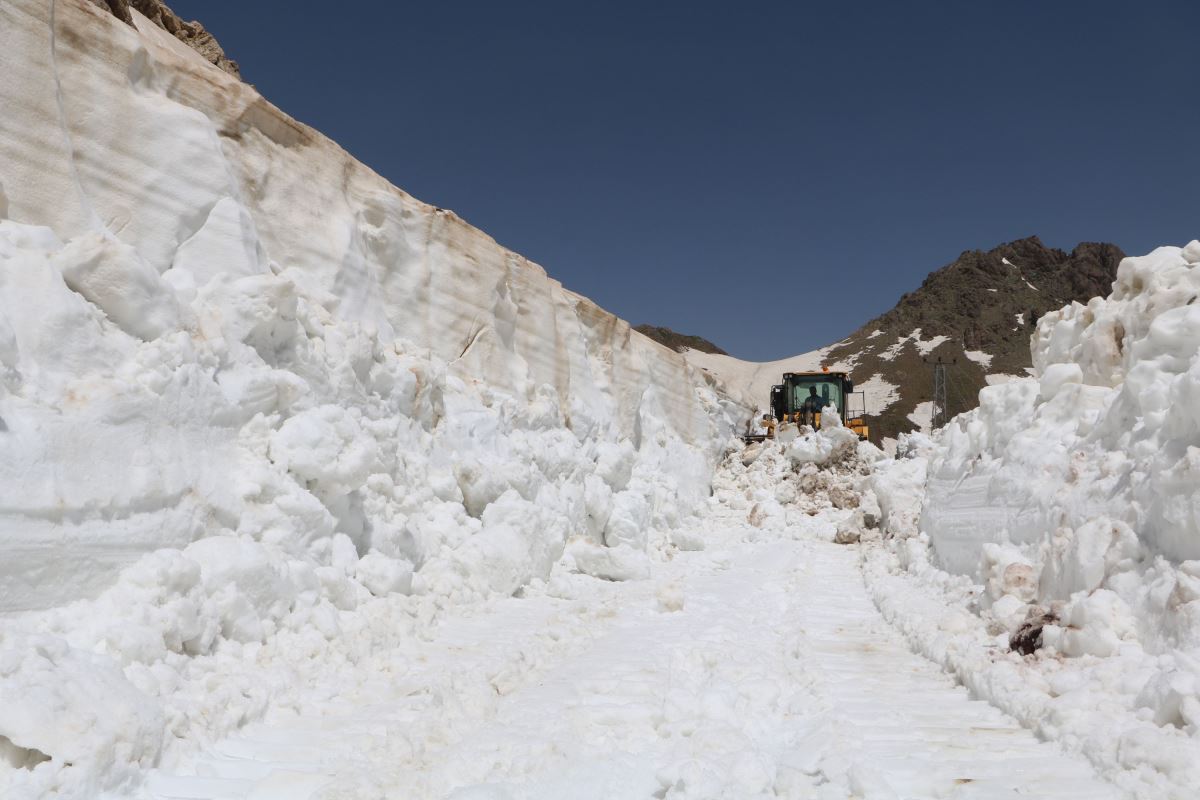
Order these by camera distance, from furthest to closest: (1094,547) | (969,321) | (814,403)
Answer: (969,321), (814,403), (1094,547)

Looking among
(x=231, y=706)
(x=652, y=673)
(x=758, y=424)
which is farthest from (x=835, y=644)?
(x=758, y=424)

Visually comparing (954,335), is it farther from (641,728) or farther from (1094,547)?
(641,728)

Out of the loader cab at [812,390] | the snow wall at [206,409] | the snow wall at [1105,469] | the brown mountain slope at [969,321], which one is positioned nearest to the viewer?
the snow wall at [206,409]

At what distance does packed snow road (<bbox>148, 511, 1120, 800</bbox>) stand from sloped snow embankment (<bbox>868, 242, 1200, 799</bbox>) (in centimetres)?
28

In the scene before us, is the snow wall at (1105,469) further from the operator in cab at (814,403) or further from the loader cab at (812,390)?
the loader cab at (812,390)

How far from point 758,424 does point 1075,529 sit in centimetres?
2085

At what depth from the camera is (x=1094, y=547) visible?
477cm

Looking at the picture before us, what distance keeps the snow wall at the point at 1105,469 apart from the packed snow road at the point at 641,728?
3.35 feet

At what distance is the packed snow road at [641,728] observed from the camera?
10.3 ft

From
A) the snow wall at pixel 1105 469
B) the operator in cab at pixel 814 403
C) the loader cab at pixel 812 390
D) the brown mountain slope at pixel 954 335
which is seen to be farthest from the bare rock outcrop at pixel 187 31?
the brown mountain slope at pixel 954 335

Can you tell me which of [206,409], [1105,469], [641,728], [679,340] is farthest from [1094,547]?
[679,340]

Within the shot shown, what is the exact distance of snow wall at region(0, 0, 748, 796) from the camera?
3.72 metres

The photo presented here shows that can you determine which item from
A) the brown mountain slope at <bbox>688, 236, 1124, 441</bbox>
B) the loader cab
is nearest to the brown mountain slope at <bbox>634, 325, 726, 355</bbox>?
the brown mountain slope at <bbox>688, 236, 1124, 441</bbox>

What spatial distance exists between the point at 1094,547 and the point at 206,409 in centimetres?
582
